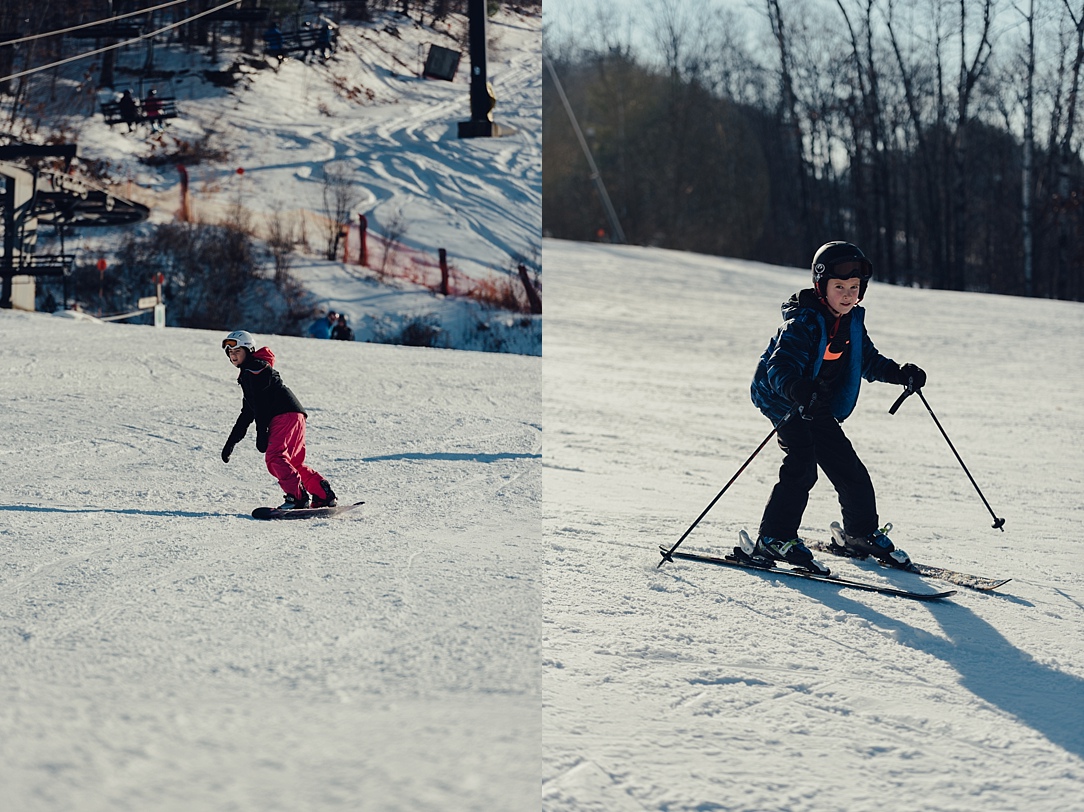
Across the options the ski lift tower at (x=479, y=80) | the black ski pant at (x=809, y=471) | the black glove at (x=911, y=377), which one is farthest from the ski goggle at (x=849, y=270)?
the ski lift tower at (x=479, y=80)

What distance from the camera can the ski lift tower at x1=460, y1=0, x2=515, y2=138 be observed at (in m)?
7.52

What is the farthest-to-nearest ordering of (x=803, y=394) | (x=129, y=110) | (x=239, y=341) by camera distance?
1. (x=129, y=110)
2. (x=239, y=341)
3. (x=803, y=394)

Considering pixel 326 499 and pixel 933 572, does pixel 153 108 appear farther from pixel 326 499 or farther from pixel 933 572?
pixel 933 572

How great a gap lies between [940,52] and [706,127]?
28.4 feet

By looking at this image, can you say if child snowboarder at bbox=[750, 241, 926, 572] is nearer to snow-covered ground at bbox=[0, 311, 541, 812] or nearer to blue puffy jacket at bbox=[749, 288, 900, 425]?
blue puffy jacket at bbox=[749, 288, 900, 425]

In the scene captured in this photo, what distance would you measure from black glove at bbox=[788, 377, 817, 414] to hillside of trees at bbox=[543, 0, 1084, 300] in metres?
15.6

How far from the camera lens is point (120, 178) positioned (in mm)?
8547

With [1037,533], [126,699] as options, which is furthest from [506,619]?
[1037,533]

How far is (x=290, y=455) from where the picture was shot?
15.4 feet

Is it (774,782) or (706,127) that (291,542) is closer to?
(774,782)

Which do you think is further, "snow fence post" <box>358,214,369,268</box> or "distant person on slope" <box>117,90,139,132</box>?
"snow fence post" <box>358,214,369,268</box>

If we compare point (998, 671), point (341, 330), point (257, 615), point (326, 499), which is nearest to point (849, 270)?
point (998, 671)

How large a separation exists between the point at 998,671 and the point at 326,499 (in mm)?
2936

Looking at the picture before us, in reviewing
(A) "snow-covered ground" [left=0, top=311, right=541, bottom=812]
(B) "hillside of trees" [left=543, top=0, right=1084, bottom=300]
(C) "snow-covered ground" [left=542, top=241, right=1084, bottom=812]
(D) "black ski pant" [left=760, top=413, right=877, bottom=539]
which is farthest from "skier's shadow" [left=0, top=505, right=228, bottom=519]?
(B) "hillside of trees" [left=543, top=0, right=1084, bottom=300]
